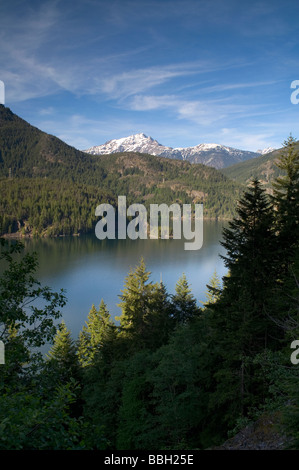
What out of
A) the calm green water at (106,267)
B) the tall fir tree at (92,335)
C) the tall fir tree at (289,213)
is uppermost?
the tall fir tree at (289,213)

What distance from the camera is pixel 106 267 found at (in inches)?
3278

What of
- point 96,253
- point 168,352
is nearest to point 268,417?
point 168,352

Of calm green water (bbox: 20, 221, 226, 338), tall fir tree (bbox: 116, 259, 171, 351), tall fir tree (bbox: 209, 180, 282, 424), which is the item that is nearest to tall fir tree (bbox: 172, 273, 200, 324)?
tall fir tree (bbox: 116, 259, 171, 351)

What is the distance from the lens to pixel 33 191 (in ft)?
596

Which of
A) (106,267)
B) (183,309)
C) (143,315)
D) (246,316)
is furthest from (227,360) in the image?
(106,267)

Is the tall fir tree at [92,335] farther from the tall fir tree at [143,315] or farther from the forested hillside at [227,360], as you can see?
the forested hillside at [227,360]

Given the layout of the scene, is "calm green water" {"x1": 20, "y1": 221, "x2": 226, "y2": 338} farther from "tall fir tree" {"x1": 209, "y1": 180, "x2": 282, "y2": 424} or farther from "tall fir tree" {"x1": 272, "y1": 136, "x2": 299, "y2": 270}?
"tall fir tree" {"x1": 272, "y1": 136, "x2": 299, "y2": 270}

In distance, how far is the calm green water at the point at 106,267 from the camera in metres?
57.3

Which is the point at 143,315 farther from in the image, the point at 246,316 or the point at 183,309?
the point at 246,316

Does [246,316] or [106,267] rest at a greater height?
[246,316]

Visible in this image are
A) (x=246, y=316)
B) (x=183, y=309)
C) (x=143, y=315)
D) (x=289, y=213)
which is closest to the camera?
(x=246, y=316)

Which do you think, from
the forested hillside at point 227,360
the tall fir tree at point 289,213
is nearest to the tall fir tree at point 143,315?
the forested hillside at point 227,360
